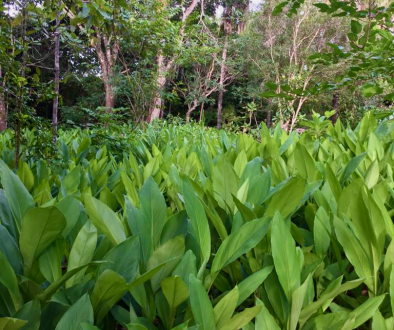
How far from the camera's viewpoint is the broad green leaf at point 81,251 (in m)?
0.66

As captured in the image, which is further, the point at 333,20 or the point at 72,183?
the point at 333,20

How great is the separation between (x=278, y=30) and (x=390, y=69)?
64.1 feet

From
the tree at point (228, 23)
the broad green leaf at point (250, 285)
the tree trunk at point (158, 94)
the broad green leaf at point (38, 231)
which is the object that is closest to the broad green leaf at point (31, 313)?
the broad green leaf at point (38, 231)

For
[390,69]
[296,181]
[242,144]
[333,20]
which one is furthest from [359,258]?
[333,20]

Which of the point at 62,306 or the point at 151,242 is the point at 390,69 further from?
the point at 62,306

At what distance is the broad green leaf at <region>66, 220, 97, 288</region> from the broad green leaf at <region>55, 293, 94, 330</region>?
13 cm

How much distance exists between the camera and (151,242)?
0.70 m

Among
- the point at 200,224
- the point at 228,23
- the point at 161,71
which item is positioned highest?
the point at 228,23

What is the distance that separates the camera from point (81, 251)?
664 mm

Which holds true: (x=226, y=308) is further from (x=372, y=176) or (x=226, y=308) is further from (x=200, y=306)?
(x=372, y=176)

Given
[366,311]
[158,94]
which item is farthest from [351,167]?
[158,94]

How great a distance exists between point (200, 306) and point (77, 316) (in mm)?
195

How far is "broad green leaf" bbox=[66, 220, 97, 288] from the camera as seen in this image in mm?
658

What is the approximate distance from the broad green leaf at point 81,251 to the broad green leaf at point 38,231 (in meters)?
0.04
